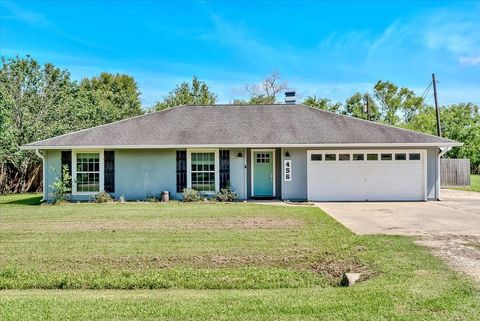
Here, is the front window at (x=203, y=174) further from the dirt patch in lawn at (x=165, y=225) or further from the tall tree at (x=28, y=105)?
the tall tree at (x=28, y=105)

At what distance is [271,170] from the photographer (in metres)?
17.6

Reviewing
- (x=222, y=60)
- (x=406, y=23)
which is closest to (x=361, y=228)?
(x=406, y=23)

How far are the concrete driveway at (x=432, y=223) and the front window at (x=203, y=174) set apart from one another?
15.9ft

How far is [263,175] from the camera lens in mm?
17625

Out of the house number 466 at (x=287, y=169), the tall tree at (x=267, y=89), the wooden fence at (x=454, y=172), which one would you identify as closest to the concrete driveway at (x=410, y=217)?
the house number 466 at (x=287, y=169)

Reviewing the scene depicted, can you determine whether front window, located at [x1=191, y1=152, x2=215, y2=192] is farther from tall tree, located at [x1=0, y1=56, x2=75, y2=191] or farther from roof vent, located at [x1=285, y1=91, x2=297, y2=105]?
tall tree, located at [x1=0, y1=56, x2=75, y2=191]

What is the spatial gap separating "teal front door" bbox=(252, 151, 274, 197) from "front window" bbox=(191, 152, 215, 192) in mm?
1922

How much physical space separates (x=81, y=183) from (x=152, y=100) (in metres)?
28.4

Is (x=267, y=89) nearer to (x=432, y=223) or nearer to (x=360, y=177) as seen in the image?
(x=360, y=177)

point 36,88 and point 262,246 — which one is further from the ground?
point 36,88

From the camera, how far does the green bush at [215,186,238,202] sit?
16.6 meters

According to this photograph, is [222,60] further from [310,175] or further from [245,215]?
[245,215]

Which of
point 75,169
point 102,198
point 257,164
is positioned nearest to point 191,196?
point 257,164

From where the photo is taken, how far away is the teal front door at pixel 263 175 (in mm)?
17578
